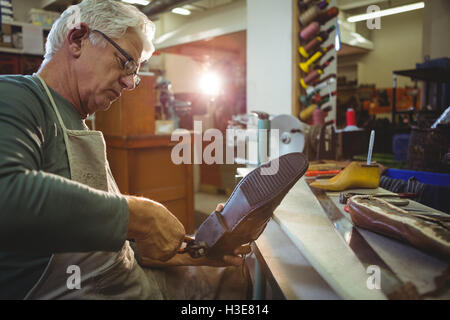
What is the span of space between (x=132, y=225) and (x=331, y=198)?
0.73 metres

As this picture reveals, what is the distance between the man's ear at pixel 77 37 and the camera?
0.85 metres

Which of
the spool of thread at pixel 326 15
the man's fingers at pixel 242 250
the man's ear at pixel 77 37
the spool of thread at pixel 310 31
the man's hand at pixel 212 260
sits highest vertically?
the spool of thread at pixel 326 15

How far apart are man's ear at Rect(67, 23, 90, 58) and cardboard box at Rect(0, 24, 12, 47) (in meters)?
4.61

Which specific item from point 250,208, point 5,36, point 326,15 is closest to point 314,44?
point 326,15

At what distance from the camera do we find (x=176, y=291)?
0.98m

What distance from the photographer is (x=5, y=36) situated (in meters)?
4.45

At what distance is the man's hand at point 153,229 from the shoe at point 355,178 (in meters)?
0.67

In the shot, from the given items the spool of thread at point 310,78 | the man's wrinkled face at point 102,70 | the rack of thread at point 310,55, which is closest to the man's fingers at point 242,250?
the man's wrinkled face at point 102,70

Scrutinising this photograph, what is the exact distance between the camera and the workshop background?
6.23 feet

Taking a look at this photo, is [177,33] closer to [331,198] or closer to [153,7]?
[153,7]

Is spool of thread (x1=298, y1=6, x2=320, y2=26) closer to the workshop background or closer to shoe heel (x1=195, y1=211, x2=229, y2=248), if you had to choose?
the workshop background

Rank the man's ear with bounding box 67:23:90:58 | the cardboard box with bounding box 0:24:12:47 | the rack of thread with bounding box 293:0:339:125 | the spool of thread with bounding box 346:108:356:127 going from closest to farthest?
the man's ear with bounding box 67:23:90:58 < the spool of thread with bounding box 346:108:356:127 < the rack of thread with bounding box 293:0:339:125 < the cardboard box with bounding box 0:24:12:47

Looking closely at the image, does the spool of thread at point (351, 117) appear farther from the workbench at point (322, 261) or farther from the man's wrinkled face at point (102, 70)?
the man's wrinkled face at point (102, 70)

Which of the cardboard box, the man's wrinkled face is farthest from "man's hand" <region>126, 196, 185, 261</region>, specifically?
the cardboard box
